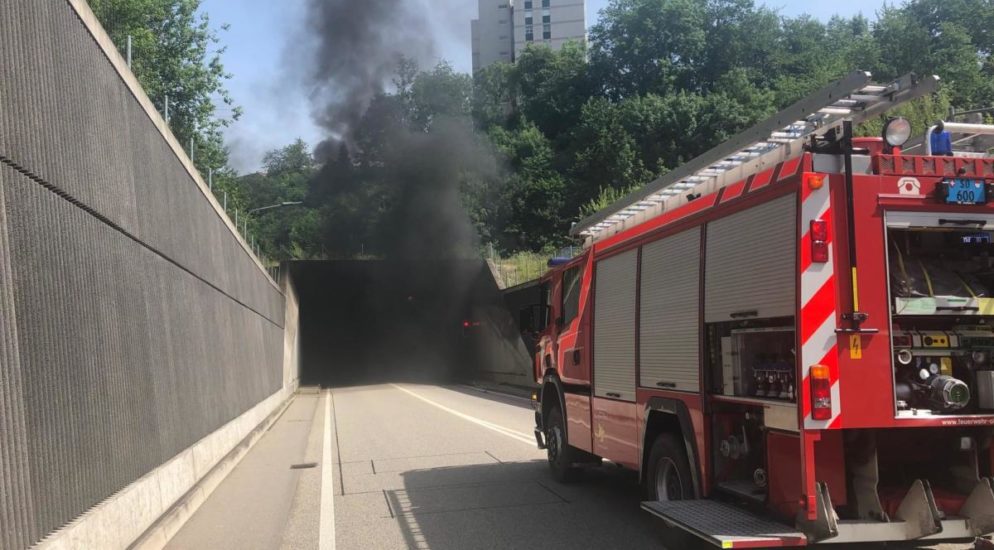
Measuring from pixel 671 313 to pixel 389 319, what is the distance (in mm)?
45448

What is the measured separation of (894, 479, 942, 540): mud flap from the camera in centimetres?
431

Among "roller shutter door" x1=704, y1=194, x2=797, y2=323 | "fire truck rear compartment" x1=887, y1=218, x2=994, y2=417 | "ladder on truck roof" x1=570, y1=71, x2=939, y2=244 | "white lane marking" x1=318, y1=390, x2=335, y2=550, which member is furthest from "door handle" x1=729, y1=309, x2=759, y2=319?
"white lane marking" x1=318, y1=390, x2=335, y2=550

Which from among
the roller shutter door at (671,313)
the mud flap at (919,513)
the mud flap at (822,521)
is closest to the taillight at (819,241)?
the roller shutter door at (671,313)

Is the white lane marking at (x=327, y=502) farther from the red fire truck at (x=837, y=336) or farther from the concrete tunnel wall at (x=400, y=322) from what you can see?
the concrete tunnel wall at (x=400, y=322)

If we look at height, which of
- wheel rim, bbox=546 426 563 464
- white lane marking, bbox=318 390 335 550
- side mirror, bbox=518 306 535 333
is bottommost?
white lane marking, bbox=318 390 335 550

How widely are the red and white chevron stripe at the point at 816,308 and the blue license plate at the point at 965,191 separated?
822 mm

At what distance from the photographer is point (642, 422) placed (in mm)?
6426

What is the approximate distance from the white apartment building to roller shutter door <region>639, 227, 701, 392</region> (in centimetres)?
10720

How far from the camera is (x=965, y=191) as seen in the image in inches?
185

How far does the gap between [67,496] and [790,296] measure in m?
4.65

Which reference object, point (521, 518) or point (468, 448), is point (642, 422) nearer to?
point (521, 518)

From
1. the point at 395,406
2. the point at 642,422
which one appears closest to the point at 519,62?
the point at 395,406

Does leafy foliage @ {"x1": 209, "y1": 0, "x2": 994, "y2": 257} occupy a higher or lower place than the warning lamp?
higher

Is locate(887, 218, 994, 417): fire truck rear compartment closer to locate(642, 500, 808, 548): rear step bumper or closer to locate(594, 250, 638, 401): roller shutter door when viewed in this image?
locate(642, 500, 808, 548): rear step bumper
